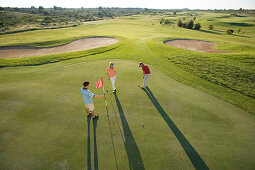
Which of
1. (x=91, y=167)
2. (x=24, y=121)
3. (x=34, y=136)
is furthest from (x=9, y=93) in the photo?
(x=91, y=167)

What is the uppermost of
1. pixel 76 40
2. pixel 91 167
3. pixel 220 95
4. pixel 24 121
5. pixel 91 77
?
pixel 76 40

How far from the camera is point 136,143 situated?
5.95 meters

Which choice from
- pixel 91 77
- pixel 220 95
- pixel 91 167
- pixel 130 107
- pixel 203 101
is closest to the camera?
pixel 91 167

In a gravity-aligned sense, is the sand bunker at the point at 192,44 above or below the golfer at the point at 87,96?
above

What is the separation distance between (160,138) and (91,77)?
26.5 ft

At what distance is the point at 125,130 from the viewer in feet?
21.7

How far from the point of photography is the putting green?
208 inches

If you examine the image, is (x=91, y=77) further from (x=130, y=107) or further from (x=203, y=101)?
(x=203, y=101)

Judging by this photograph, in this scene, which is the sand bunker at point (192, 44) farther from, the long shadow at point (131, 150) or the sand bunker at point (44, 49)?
the long shadow at point (131, 150)

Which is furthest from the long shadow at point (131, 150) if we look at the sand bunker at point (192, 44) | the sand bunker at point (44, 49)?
the sand bunker at point (192, 44)

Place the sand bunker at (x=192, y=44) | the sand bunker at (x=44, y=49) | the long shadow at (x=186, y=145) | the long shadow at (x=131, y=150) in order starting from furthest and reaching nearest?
the sand bunker at (x=192, y=44) → the sand bunker at (x=44, y=49) → the long shadow at (x=186, y=145) → the long shadow at (x=131, y=150)

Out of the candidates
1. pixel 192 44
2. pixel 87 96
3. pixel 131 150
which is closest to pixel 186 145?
pixel 131 150

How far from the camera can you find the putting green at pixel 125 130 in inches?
208

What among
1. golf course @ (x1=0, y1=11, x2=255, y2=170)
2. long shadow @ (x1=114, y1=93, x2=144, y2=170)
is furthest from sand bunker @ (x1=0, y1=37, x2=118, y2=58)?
long shadow @ (x1=114, y1=93, x2=144, y2=170)
